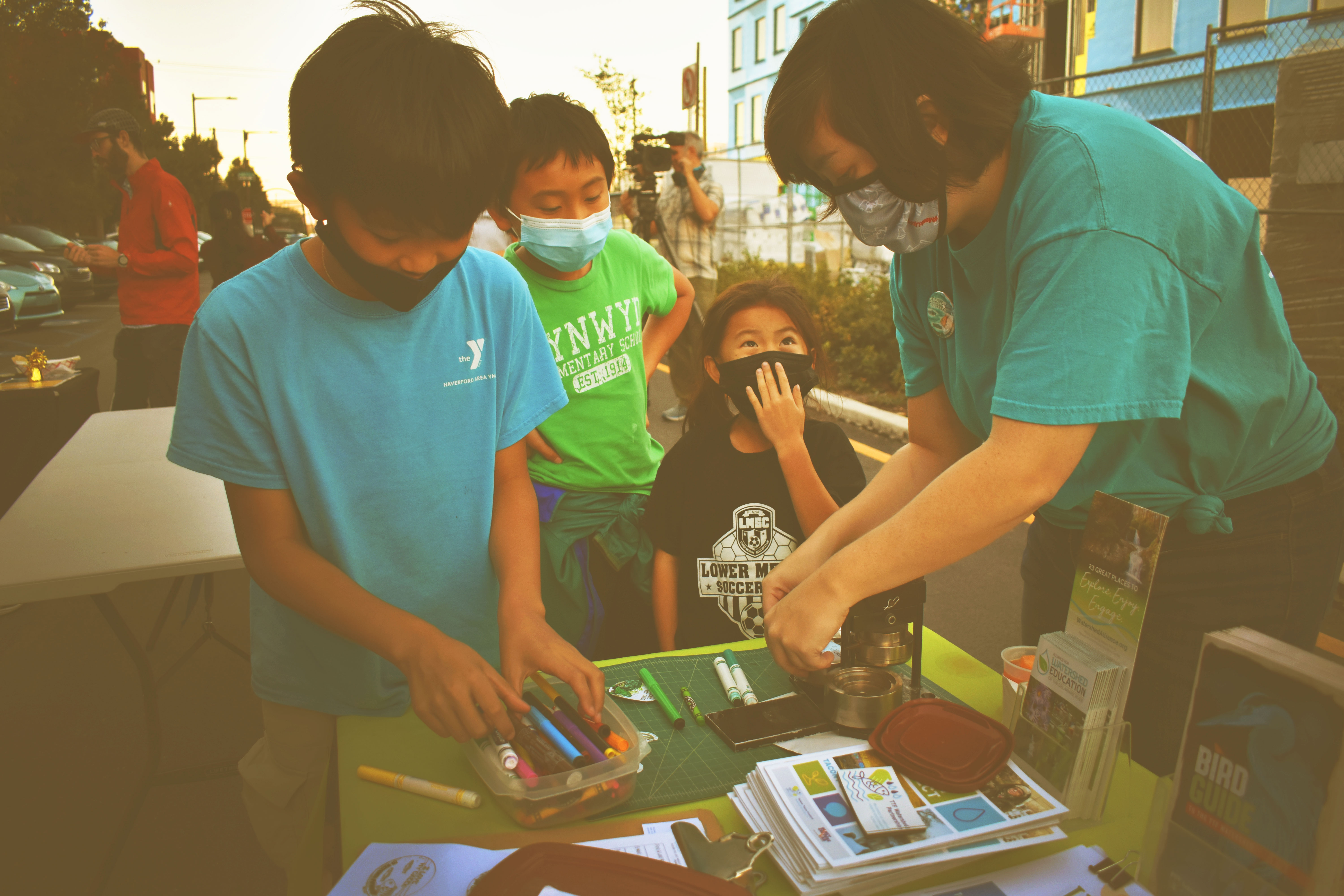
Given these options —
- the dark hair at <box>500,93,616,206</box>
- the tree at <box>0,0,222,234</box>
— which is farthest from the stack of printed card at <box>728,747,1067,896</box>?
the tree at <box>0,0,222,234</box>

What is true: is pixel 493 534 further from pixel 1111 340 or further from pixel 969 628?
pixel 969 628

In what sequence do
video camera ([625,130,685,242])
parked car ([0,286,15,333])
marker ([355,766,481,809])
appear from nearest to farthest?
1. marker ([355,766,481,809])
2. video camera ([625,130,685,242])
3. parked car ([0,286,15,333])

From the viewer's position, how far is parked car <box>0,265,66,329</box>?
41.5 ft

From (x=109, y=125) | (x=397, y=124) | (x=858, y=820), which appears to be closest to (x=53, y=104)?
(x=109, y=125)

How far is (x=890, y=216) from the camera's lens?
127 cm

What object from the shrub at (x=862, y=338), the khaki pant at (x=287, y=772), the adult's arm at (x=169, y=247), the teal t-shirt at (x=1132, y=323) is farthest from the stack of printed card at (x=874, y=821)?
the shrub at (x=862, y=338)

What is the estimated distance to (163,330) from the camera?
474cm

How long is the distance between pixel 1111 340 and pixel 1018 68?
0.47 m

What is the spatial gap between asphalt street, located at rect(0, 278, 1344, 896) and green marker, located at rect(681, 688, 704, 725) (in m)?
1.47

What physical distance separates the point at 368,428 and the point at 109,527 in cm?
127

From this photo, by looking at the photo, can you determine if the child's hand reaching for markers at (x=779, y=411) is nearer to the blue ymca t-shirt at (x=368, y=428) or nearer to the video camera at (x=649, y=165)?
the blue ymca t-shirt at (x=368, y=428)

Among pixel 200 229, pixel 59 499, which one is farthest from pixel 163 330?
pixel 200 229

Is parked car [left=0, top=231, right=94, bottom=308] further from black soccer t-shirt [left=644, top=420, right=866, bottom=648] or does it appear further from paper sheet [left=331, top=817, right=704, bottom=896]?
paper sheet [left=331, top=817, right=704, bottom=896]

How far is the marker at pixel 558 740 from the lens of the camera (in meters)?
1.12
